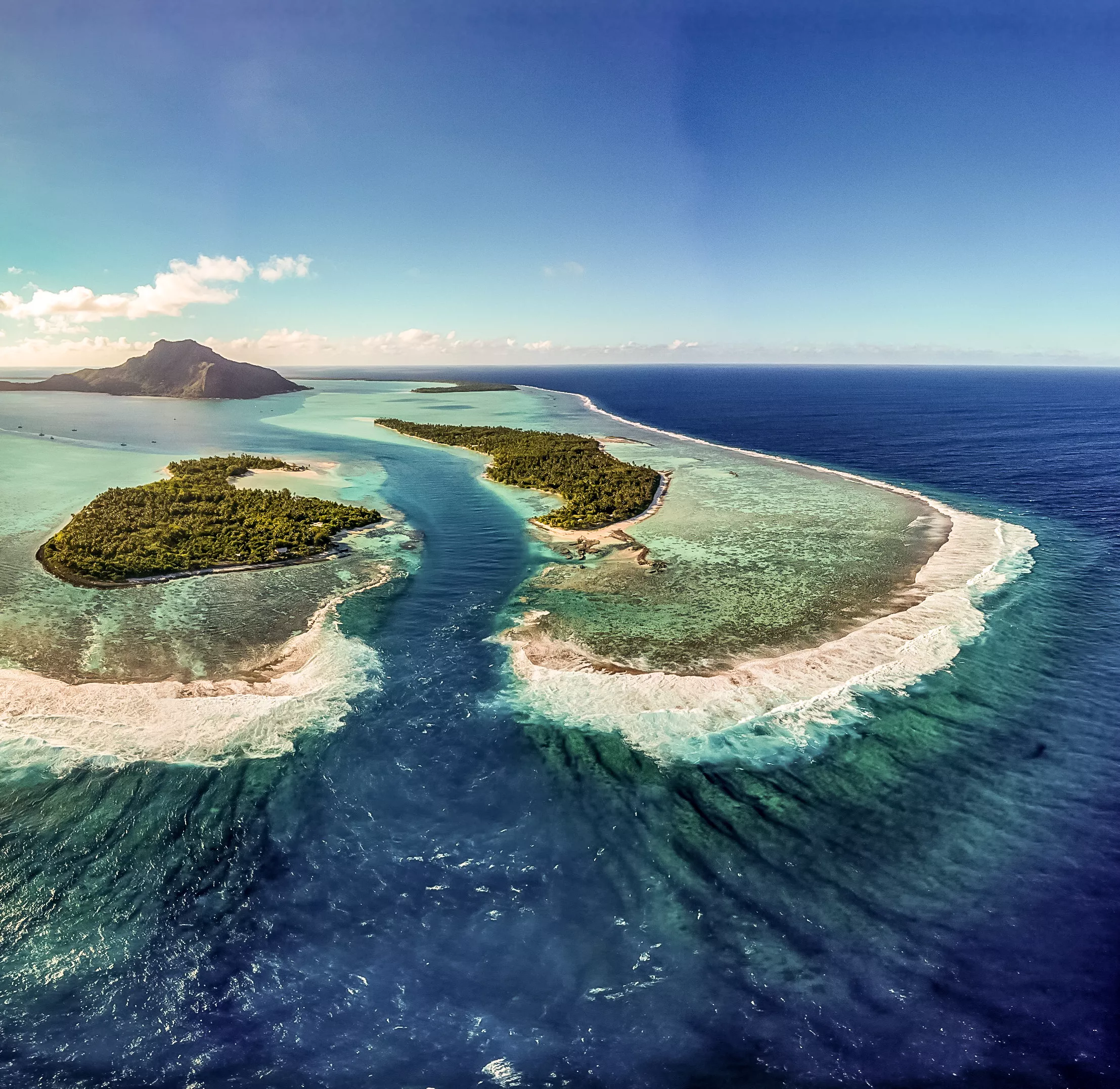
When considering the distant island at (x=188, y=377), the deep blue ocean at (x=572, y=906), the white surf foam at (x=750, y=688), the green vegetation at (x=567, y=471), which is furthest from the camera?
the distant island at (x=188, y=377)

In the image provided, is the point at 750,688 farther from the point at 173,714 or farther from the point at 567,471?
the point at 567,471

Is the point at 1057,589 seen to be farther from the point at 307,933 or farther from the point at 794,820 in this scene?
the point at 307,933

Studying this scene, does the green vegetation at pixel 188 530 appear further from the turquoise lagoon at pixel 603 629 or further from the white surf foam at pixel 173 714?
the white surf foam at pixel 173 714

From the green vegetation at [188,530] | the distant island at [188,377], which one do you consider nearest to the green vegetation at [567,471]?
the green vegetation at [188,530]

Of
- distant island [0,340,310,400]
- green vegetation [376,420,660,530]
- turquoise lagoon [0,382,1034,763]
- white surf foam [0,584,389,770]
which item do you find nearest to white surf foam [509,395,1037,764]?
turquoise lagoon [0,382,1034,763]

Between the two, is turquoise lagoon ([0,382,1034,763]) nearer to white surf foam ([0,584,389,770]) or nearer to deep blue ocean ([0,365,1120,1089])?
white surf foam ([0,584,389,770])

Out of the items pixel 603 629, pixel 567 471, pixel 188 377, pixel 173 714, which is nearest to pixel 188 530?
pixel 173 714

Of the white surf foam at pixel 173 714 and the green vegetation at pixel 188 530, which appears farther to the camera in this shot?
the green vegetation at pixel 188 530
